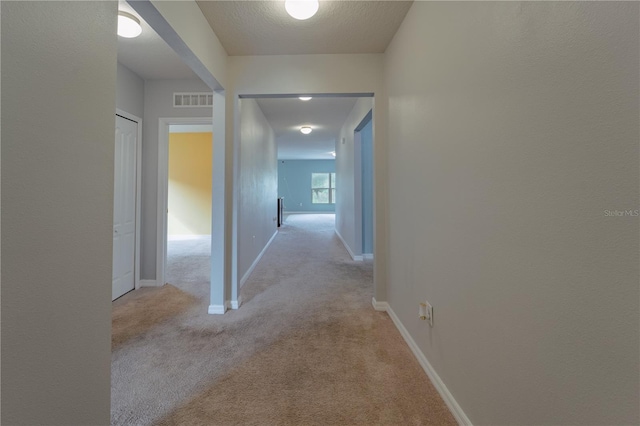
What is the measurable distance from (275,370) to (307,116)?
4.23 meters

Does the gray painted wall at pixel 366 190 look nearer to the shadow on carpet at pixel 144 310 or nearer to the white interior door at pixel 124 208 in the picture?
the shadow on carpet at pixel 144 310

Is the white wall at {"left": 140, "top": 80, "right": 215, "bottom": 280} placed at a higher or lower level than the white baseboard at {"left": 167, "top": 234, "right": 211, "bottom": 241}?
higher

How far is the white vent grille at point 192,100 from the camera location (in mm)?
3225

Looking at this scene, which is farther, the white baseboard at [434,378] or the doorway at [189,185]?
the doorway at [189,185]

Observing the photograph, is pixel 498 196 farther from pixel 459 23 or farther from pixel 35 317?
pixel 35 317

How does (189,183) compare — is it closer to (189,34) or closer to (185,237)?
(185,237)

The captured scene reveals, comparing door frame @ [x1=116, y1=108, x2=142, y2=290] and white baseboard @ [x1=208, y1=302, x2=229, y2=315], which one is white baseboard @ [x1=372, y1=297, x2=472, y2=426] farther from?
door frame @ [x1=116, y1=108, x2=142, y2=290]

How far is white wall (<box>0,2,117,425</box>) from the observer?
27.7 inches

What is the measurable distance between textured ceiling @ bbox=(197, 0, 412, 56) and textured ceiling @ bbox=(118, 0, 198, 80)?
2.10ft

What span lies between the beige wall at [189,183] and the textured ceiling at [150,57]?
12.2 feet

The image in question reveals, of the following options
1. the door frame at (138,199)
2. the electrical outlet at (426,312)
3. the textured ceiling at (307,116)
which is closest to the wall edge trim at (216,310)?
the door frame at (138,199)

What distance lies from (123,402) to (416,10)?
9.71 ft

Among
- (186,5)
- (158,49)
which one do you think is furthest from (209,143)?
(186,5)

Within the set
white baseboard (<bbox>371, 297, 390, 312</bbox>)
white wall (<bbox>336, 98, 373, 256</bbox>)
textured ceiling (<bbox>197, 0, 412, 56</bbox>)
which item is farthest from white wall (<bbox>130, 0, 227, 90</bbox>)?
white baseboard (<bbox>371, 297, 390, 312</bbox>)
